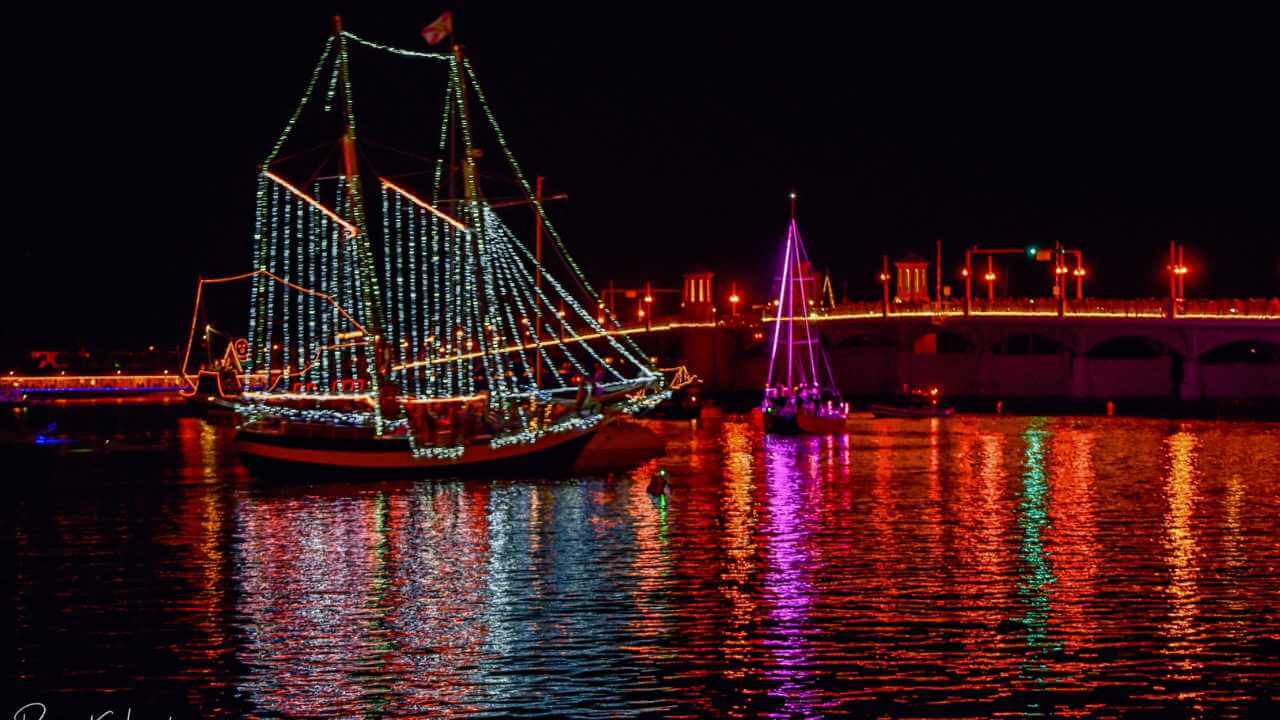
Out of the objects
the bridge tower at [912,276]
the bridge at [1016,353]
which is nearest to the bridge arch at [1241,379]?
the bridge at [1016,353]

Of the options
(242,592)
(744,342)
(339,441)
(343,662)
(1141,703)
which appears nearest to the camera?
(1141,703)

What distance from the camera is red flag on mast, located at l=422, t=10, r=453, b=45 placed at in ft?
182

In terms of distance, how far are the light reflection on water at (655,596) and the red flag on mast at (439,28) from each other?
50.6ft

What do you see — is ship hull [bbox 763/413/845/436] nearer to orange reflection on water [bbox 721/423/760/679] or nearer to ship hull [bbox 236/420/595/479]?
orange reflection on water [bbox 721/423/760/679]

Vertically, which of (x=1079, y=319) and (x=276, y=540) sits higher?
(x=1079, y=319)

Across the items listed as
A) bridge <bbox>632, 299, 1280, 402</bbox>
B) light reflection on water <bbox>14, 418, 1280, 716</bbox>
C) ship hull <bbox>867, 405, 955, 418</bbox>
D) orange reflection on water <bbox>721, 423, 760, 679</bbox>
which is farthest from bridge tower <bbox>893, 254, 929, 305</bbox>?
light reflection on water <bbox>14, 418, 1280, 716</bbox>

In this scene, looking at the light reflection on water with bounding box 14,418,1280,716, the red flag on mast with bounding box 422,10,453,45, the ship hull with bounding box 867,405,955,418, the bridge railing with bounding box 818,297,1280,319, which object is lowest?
the light reflection on water with bounding box 14,418,1280,716

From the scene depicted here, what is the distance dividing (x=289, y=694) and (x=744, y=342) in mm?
137787

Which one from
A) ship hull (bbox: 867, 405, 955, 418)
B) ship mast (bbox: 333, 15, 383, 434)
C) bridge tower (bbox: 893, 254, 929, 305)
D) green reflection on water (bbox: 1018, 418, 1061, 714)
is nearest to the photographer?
green reflection on water (bbox: 1018, 418, 1061, 714)

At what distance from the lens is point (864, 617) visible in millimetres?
29016

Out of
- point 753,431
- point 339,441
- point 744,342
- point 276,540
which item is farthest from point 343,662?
point 744,342

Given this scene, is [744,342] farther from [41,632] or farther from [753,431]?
[41,632]

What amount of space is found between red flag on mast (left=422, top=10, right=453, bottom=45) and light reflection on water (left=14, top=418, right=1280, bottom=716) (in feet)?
50.6

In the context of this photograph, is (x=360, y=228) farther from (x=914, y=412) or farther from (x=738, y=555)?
(x=914, y=412)
